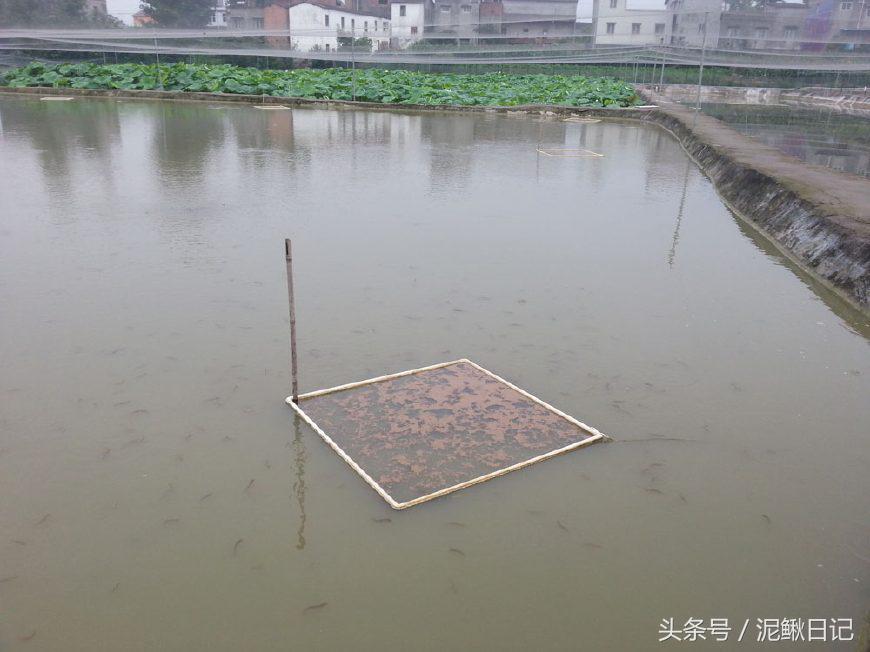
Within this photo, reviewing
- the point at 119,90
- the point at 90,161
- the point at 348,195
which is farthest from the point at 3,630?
the point at 119,90

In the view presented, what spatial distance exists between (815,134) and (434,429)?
50.0ft

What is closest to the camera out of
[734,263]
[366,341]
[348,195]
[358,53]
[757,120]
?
[366,341]

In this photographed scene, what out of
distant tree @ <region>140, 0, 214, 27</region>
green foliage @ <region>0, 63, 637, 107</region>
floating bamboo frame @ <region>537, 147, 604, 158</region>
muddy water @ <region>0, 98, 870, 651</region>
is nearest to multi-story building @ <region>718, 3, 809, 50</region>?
green foliage @ <region>0, 63, 637, 107</region>

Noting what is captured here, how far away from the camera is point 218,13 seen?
4975 centimetres

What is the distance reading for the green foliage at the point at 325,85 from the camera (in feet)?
67.3

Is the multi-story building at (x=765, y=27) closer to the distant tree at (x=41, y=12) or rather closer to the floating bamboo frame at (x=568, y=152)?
the floating bamboo frame at (x=568, y=152)

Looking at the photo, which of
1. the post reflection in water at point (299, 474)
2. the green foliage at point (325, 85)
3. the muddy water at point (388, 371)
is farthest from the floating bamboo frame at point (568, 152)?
Result: the post reflection in water at point (299, 474)

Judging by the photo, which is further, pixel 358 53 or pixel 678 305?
pixel 358 53

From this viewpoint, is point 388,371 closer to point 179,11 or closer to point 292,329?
point 292,329

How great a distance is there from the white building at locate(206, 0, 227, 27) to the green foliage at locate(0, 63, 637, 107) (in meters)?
25.0

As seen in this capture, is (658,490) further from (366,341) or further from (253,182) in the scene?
(253,182)

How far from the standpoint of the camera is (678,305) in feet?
15.5

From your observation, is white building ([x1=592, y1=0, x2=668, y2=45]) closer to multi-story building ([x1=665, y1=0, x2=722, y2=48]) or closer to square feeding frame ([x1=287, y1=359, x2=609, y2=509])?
multi-story building ([x1=665, y1=0, x2=722, y2=48])

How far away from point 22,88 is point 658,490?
2382 cm
